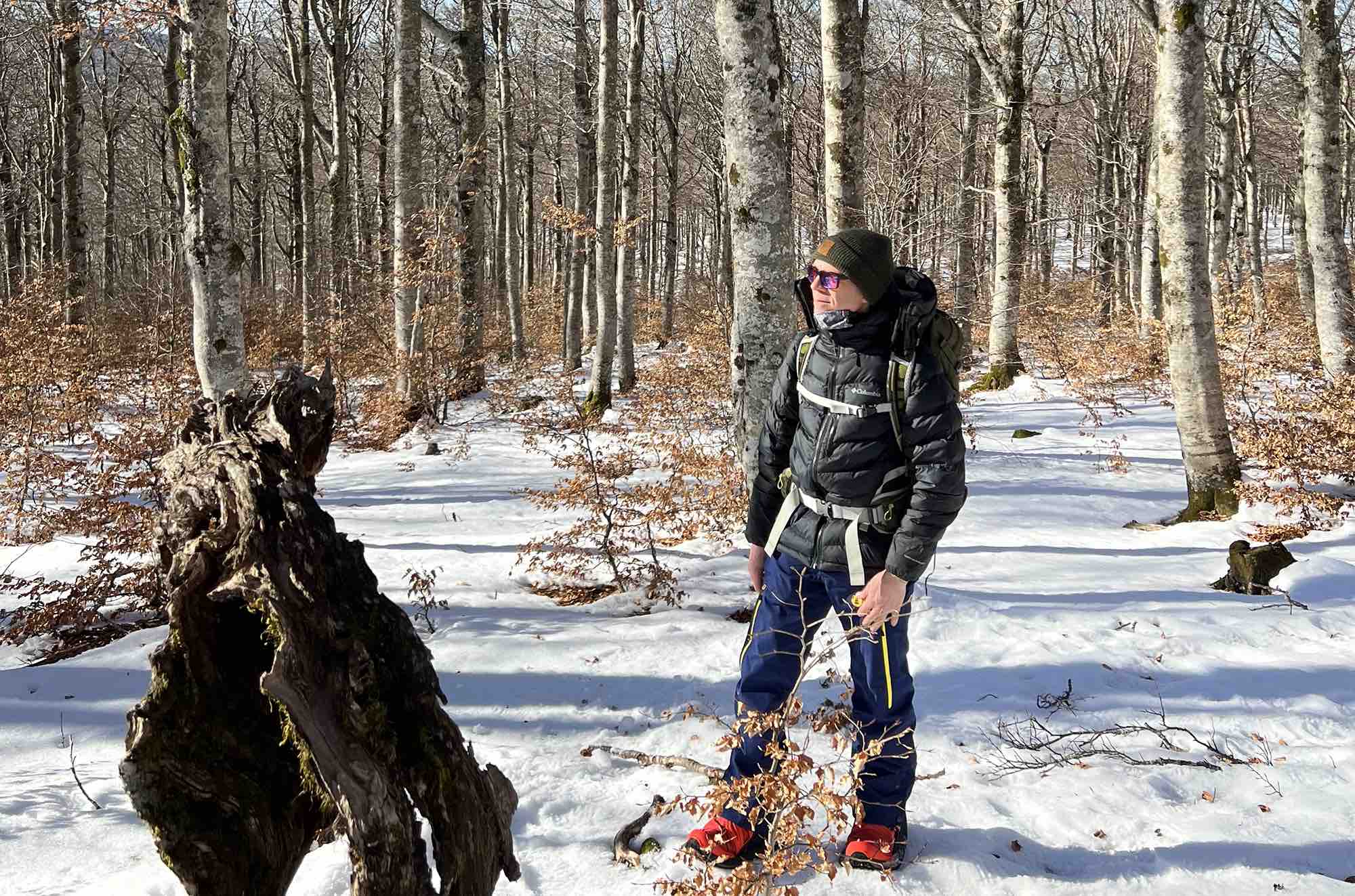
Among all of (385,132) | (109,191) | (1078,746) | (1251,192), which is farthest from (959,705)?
(109,191)

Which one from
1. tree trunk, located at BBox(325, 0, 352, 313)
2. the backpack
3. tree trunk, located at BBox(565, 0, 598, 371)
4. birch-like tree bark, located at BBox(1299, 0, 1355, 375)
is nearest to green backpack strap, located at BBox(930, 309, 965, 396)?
the backpack

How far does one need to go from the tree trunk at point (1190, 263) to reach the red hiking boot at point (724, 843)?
579 cm

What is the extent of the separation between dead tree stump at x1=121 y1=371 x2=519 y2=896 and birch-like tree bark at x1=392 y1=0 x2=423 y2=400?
395 inches

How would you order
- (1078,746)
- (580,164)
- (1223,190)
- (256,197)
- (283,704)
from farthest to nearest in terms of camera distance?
(256,197) → (580,164) → (1223,190) → (1078,746) → (283,704)

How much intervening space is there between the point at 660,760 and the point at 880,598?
4.52 ft

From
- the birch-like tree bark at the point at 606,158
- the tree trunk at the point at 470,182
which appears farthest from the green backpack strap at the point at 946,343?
the tree trunk at the point at 470,182

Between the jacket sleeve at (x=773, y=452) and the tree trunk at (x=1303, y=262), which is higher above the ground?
the tree trunk at (x=1303, y=262)

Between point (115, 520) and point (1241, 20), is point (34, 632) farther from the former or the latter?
point (1241, 20)

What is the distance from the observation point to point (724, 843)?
2807mm

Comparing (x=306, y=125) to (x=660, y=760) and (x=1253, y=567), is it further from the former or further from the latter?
(x=1253, y=567)

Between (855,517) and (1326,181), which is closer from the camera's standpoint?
(855,517)

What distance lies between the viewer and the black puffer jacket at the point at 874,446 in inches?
102

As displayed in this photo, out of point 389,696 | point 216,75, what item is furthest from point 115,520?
point 389,696

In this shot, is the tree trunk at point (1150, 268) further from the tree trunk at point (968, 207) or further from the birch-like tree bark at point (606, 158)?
the birch-like tree bark at point (606, 158)
